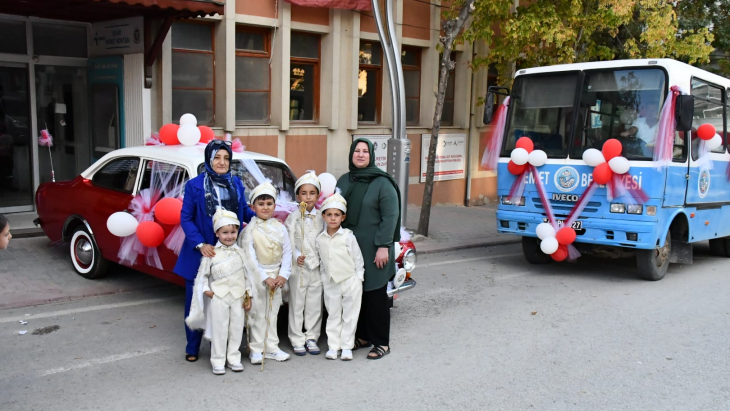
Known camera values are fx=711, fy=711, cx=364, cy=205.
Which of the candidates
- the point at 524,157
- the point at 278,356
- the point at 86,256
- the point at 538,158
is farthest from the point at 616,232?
the point at 86,256

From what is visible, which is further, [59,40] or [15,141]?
[59,40]

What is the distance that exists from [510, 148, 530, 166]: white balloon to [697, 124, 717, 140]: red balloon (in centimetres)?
245

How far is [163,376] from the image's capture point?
5.33 meters

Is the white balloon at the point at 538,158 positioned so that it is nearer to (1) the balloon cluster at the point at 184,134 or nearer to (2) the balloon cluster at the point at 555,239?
(2) the balloon cluster at the point at 555,239

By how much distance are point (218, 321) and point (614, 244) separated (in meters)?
5.50

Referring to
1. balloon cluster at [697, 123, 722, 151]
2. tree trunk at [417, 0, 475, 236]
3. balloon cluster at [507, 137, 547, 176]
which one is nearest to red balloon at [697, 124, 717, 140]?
balloon cluster at [697, 123, 722, 151]

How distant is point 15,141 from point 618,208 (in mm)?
8848

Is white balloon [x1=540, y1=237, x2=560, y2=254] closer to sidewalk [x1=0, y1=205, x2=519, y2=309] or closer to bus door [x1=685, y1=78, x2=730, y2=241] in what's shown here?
bus door [x1=685, y1=78, x2=730, y2=241]

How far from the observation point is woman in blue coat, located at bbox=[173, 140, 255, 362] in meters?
5.49

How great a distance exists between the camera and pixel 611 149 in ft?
28.5

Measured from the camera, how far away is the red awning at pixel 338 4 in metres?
12.8

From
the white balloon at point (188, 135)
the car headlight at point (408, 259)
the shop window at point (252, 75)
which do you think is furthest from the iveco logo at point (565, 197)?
the shop window at point (252, 75)

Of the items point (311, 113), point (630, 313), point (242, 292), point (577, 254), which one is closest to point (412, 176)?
point (311, 113)

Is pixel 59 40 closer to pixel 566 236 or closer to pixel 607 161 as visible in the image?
pixel 566 236
